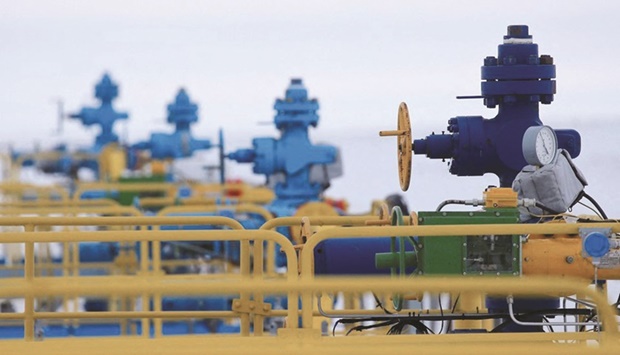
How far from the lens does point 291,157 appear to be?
15.7 metres

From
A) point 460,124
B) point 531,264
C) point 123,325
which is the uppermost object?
point 460,124

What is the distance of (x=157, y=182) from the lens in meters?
21.8

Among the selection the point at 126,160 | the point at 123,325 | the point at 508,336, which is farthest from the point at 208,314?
the point at 126,160

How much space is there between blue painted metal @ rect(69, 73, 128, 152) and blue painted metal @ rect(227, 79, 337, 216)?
57.3ft

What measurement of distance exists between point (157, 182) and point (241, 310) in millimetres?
14654

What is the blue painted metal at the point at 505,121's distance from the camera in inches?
303

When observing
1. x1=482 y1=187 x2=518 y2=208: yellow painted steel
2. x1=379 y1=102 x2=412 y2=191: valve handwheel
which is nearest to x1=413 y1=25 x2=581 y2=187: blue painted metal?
x1=379 y1=102 x2=412 y2=191: valve handwheel

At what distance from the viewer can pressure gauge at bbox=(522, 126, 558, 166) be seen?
22.8 ft

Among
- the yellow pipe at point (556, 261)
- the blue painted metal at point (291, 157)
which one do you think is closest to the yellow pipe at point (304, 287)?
the yellow pipe at point (556, 261)

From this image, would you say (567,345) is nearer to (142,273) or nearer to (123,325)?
(142,273)

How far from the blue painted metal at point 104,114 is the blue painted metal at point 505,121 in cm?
2572

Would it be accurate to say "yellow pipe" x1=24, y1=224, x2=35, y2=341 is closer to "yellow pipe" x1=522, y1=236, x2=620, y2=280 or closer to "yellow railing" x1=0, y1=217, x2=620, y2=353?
"yellow railing" x1=0, y1=217, x2=620, y2=353

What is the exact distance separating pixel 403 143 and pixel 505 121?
1.89 feet

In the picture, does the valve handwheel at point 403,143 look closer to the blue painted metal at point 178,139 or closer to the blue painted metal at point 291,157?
the blue painted metal at point 291,157
